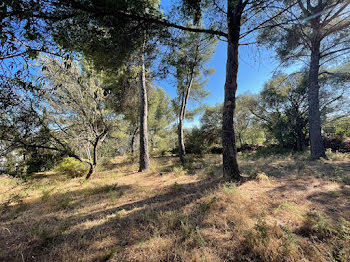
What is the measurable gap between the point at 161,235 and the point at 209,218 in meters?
0.78

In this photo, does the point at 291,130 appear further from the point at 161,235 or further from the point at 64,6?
the point at 64,6

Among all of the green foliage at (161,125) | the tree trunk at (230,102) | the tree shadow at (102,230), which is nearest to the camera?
the tree shadow at (102,230)

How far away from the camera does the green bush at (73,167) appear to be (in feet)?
20.5

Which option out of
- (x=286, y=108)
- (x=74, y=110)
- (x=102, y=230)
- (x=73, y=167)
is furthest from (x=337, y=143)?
(x=73, y=167)

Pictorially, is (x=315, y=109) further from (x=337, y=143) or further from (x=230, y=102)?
(x=337, y=143)

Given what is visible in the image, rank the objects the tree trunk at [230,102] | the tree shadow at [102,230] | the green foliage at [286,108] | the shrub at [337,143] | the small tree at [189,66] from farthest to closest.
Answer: the green foliage at [286,108]
the shrub at [337,143]
the small tree at [189,66]
the tree trunk at [230,102]
the tree shadow at [102,230]

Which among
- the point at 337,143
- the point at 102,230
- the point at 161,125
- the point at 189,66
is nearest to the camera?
the point at 102,230

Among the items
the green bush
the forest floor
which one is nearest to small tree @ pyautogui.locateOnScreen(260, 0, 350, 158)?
the forest floor

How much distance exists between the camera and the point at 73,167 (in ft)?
20.5

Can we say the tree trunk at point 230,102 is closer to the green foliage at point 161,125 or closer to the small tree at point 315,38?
the small tree at point 315,38

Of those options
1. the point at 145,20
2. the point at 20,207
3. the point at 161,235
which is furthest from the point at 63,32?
the point at 20,207

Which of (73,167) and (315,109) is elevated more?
(315,109)

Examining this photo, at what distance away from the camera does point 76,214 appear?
275cm

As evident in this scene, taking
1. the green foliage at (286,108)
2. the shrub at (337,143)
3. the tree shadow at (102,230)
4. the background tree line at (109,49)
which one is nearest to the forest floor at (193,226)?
the tree shadow at (102,230)
